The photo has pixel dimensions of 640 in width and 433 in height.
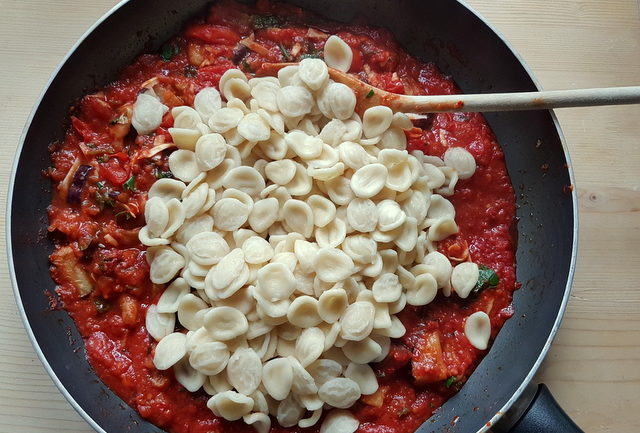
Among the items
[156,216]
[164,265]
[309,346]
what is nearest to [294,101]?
[156,216]

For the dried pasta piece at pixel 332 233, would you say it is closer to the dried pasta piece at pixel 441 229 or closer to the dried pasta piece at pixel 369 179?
the dried pasta piece at pixel 369 179

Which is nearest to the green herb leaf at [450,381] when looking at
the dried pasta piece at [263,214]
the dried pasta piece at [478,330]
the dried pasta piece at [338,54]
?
the dried pasta piece at [478,330]

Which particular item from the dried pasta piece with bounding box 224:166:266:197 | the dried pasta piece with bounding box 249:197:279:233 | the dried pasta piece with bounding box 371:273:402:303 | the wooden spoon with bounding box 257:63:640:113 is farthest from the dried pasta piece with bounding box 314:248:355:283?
the wooden spoon with bounding box 257:63:640:113

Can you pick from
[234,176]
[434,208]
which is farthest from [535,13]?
[234,176]

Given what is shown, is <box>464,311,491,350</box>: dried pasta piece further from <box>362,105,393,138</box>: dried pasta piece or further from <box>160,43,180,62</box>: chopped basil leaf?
<box>160,43,180,62</box>: chopped basil leaf

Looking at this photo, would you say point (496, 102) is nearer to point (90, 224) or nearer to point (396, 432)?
point (396, 432)

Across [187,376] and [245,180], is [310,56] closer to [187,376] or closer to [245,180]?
[245,180]
